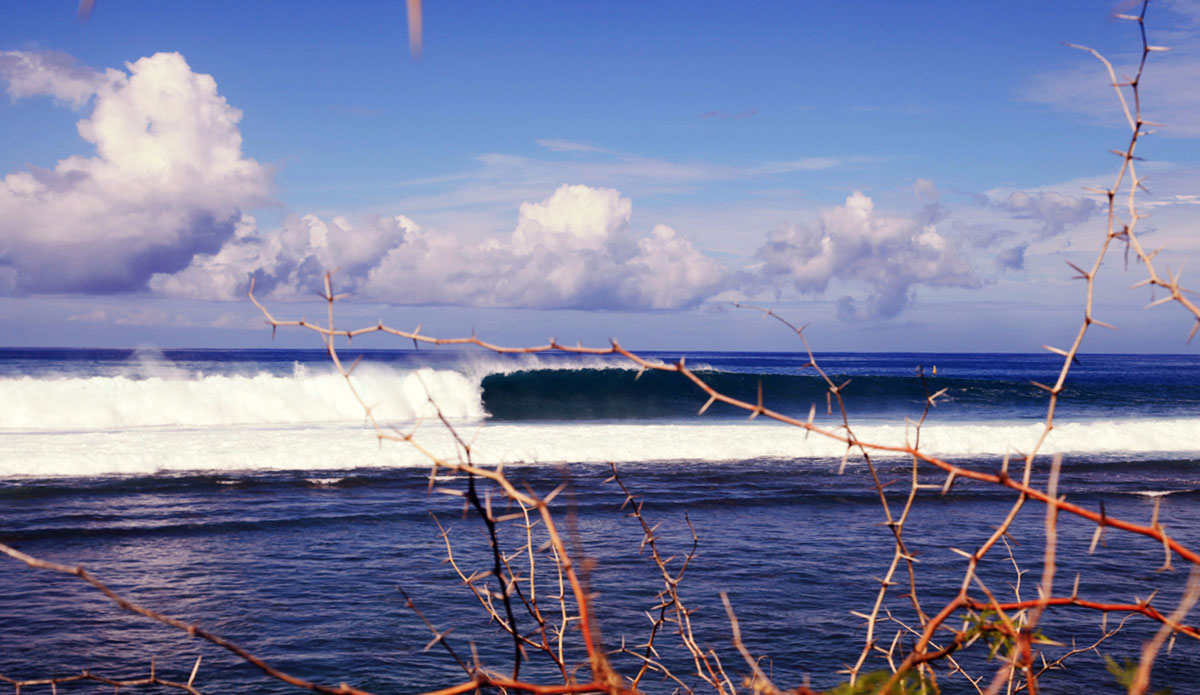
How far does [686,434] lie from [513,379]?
14465mm

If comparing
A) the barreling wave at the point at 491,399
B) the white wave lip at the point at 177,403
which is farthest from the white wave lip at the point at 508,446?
the white wave lip at the point at 177,403

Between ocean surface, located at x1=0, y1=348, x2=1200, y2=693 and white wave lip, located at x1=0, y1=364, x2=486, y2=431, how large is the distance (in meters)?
6.80

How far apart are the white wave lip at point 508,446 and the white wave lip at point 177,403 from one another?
5.87 m

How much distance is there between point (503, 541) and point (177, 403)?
16582 mm

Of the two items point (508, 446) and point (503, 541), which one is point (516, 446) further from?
point (503, 541)

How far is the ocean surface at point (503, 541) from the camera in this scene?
4.77m

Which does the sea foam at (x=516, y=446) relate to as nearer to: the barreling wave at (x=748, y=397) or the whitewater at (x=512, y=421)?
the whitewater at (x=512, y=421)

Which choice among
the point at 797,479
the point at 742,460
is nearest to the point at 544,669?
the point at 797,479

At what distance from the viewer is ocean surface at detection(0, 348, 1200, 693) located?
188 inches

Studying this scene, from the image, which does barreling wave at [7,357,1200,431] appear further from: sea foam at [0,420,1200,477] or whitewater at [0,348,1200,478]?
sea foam at [0,420,1200,477]

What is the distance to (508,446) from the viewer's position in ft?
42.4

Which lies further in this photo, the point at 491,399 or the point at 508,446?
the point at 491,399

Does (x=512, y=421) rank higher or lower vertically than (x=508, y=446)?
lower

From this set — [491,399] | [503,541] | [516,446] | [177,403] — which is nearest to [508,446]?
[516,446]
